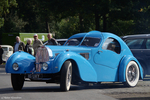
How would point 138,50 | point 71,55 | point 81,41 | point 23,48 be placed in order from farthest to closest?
point 23,48 → point 138,50 → point 81,41 → point 71,55

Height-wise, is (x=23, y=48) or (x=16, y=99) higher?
(x=23, y=48)

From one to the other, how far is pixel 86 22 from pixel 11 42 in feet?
54.1

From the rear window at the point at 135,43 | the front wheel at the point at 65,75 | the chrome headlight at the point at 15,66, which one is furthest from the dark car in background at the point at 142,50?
the chrome headlight at the point at 15,66

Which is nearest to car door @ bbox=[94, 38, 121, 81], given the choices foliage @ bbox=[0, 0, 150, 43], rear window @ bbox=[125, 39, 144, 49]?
rear window @ bbox=[125, 39, 144, 49]

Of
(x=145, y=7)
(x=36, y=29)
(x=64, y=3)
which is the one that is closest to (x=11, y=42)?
(x=64, y=3)

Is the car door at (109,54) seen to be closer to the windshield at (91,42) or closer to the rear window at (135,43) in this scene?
the windshield at (91,42)

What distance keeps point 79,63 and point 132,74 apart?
253 centimetres

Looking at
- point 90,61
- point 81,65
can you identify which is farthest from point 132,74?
point 81,65

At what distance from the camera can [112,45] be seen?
11086mm

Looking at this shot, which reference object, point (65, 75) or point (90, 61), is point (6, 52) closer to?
point (90, 61)

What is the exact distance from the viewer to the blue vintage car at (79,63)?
915cm

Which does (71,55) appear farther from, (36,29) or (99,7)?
(36,29)

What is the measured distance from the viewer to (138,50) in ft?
43.9

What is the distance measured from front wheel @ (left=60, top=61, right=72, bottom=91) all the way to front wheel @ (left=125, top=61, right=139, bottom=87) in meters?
2.46
